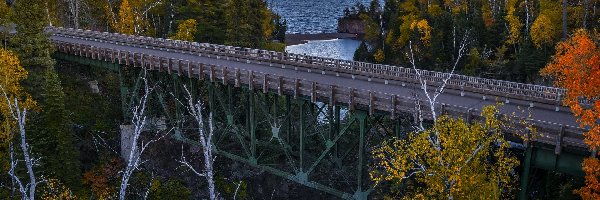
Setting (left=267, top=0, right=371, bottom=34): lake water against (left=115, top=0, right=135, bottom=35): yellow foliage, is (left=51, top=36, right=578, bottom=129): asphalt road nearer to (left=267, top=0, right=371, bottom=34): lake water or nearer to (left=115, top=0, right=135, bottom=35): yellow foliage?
(left=115, top=0, right=135, bottom=35): yellow foliage

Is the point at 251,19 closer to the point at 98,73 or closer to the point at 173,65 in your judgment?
the point at 98,73

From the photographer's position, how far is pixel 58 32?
5328 centimetres

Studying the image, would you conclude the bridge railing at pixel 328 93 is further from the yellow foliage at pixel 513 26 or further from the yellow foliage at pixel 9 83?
the yellow foliage at pixel 513 26

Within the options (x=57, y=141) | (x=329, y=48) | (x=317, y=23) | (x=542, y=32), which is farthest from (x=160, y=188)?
(x=317, y=23)

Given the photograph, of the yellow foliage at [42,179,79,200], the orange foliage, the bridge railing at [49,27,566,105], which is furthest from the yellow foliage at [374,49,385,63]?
the yellow foliage at [42,179,79,200]

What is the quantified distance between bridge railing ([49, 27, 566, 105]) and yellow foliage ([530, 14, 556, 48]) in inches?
646

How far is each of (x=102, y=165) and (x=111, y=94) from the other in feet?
36.0

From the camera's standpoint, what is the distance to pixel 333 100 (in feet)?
85.5

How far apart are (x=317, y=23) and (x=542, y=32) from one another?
9075 cm

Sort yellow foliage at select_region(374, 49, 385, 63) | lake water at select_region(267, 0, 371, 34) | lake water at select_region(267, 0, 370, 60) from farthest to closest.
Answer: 1. lake water at select_region(267, 0, 371, 34)
2. lake water at select_region(267, 0, 370, 60)
3. yellow foliage at select_region(374, 49, 385, 63)

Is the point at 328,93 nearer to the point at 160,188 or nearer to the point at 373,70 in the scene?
the point at 373,70

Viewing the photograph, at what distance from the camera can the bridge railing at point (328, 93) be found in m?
19.7

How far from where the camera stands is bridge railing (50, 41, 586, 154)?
19.7 metres

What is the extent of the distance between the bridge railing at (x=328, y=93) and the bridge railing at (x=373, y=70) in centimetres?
474
